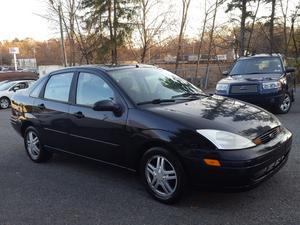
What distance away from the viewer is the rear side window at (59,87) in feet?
18.1

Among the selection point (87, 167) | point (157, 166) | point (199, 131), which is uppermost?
point (199, 131)

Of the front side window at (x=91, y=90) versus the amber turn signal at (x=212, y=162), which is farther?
the front side window at (x=91, y=90)

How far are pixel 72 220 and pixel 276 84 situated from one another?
7.06 meters

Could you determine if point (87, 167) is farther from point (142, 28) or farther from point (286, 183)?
point (142, 28)

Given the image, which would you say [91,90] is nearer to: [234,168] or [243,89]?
[234,168]

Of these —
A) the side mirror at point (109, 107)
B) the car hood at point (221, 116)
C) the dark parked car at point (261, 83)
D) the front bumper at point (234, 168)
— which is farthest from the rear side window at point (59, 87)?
the dark parked car at point (261, 83)

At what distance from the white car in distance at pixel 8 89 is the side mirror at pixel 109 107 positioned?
14.7m

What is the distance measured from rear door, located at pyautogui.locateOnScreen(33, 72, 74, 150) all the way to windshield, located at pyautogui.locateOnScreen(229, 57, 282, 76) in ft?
20.7

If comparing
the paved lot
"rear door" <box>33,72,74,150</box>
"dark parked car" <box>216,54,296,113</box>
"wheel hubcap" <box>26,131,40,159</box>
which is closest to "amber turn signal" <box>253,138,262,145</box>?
the paved lot

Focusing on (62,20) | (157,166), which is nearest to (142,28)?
(62,20)

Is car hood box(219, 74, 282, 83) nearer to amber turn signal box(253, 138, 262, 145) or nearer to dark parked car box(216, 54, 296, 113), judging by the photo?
dark parked car box(216, 54, 296, 113)

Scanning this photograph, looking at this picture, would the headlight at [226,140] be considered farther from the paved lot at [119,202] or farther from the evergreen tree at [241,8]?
the evergreen tree at [241,8]

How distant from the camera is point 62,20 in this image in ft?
79.6

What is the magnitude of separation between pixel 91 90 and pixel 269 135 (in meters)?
2.38
